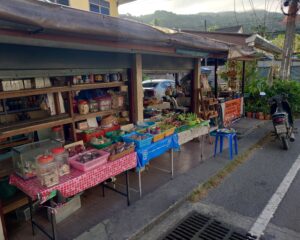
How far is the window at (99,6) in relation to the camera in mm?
9678

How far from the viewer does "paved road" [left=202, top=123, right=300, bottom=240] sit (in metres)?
3.09

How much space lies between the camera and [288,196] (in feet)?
12.4

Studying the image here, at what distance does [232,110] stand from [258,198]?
505cm

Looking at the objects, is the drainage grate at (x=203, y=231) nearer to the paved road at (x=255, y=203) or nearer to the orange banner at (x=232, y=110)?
the paved road at (x=255, y=203)

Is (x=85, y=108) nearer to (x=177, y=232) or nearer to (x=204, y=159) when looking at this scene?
(x=177, y=232)

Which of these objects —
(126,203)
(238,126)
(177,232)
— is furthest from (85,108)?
(238,126)

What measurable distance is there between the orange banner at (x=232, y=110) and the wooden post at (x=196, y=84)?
5.11 ft

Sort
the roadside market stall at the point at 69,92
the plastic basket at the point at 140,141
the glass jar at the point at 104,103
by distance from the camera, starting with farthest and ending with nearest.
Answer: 1. the glass jar at the point at 104,103
2. the plastic basket at the point at 140,141
3. the roadside market stall at the point at 69,92

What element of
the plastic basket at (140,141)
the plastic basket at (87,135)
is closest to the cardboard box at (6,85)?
the plastic basket at (87,135)

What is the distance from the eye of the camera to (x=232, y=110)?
328 inches

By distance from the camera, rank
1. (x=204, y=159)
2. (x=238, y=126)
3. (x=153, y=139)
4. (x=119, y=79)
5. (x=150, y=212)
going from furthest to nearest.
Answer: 1. (x=238, y=126)
2. (x=204, y=159)
3. (x=119, y=79)
4. (x=153, y=139)
5. (x=150, y=212)

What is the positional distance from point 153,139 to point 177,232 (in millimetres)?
1527

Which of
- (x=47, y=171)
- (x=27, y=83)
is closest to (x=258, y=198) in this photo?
(x=47, y=171)

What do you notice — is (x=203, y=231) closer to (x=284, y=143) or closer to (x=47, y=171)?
(x=47, y=171)
